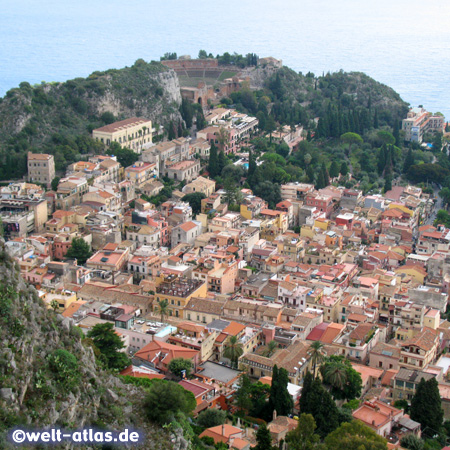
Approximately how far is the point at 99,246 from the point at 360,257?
37.2ft

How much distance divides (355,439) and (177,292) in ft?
36.9

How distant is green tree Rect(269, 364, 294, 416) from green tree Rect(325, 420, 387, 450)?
2515 millimetres

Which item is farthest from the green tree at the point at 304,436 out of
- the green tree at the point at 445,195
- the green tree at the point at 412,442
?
the green tree at the point at 445,195

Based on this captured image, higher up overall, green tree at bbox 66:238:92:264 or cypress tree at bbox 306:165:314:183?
cypress tree at bbox 306:165:314:183

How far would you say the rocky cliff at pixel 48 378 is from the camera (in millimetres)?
13617

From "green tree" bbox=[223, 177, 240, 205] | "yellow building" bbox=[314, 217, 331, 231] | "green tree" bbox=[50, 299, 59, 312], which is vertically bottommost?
"green tree" bbox=[50, 299, 59, 312]

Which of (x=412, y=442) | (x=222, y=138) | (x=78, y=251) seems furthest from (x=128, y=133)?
(x=412, y=442)

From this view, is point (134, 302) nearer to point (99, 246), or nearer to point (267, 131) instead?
point (99, 246)

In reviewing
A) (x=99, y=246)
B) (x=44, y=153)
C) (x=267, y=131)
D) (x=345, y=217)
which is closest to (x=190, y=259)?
(x=99, y=246)

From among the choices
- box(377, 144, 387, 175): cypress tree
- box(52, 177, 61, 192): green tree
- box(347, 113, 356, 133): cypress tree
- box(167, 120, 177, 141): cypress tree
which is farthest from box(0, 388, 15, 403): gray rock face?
box(347, 113, 356, 133): cypress tree

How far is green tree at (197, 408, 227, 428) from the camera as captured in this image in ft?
65.6

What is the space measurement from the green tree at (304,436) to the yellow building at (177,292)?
9.22 meters

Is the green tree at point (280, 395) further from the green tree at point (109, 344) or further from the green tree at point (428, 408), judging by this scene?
the green tree at point (109, 344)

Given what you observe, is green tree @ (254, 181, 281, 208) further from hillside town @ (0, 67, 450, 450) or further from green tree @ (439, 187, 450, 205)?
green tree @ (439, 187, 450, 205)
